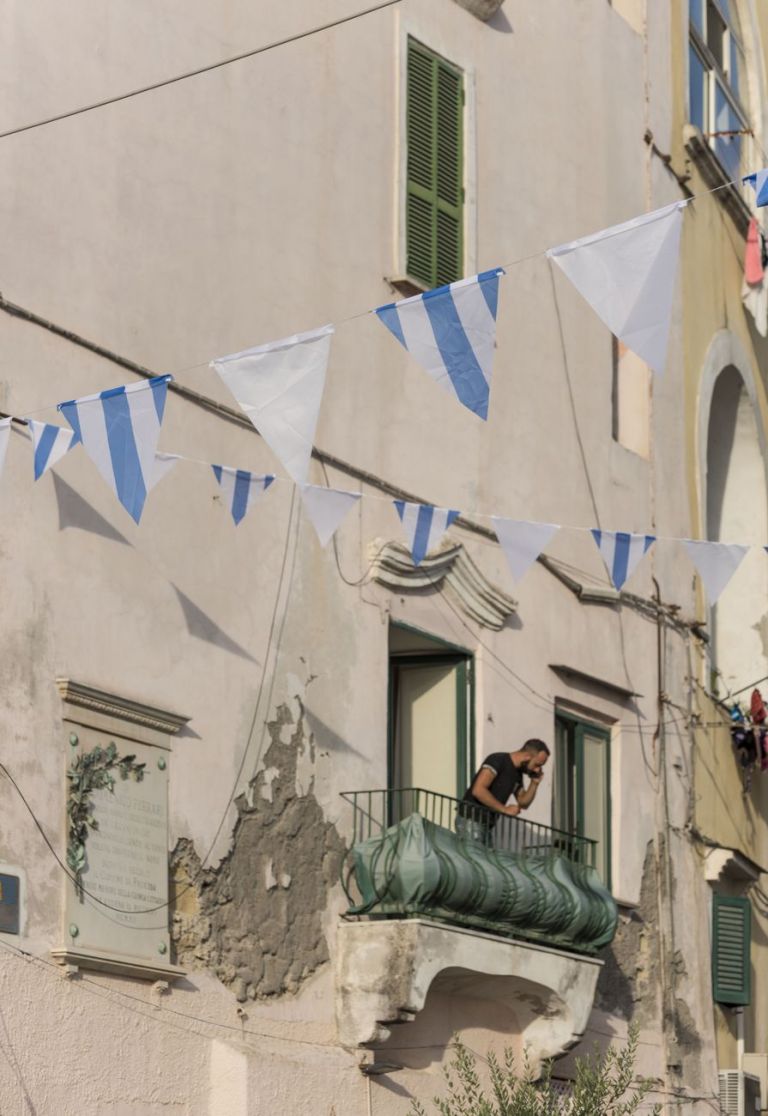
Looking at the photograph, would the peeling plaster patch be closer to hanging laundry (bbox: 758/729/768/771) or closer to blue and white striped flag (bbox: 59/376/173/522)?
hanging laundry (bbox: 758/729/768/771)

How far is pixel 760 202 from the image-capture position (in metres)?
12.9

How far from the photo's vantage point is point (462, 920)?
52.7 feet

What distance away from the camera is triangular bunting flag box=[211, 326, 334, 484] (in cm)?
1323

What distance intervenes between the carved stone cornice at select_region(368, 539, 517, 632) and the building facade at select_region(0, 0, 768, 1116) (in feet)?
0.09

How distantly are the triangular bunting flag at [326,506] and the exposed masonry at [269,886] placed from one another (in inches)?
51.4

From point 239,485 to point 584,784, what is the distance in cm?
510

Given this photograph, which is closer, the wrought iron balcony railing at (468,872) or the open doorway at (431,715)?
the wrought iron balcony railing at (468,872)

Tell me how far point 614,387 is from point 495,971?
6.05 metres

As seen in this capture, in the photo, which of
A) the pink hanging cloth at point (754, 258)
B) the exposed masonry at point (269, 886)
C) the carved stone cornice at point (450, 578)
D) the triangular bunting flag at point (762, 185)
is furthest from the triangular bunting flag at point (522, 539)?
the pink hanging cloth at point (754, 258)

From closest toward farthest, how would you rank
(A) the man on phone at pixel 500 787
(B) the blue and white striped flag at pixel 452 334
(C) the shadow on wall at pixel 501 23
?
(B) the blue and white striped flag at pixel 452 334, (A) the man on phone at pixel 500 787, (C) the shadow on wall at pixel 501 23

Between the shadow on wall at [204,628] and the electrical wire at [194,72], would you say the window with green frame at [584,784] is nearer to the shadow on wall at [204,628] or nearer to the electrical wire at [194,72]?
the shadow on wall at [204,628]

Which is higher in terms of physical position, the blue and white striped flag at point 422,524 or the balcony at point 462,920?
the blue and white striped flag at point 422,524

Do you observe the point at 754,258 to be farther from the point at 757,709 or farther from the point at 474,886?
the point at 474,886

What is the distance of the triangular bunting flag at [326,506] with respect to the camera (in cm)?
1516
